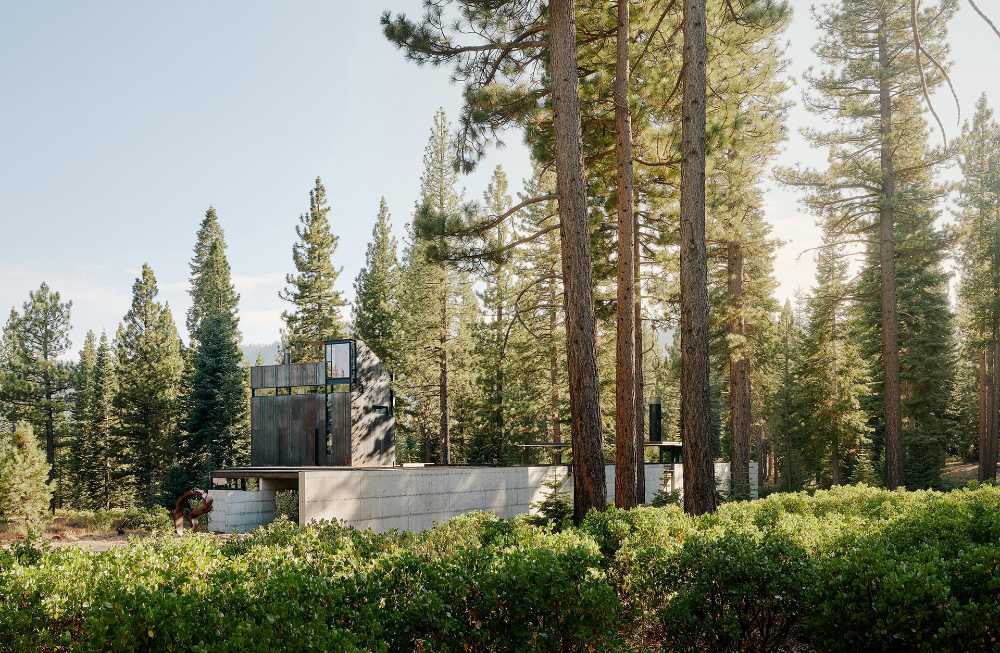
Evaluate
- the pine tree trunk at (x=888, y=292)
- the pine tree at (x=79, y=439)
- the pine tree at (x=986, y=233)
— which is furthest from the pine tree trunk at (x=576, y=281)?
the pine tree at (x=79, y=439)

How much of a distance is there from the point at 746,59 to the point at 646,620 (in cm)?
1403

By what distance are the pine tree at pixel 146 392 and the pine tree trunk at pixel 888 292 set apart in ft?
89.1

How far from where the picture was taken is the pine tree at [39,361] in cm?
3158

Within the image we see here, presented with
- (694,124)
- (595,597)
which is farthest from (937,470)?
(595,597)

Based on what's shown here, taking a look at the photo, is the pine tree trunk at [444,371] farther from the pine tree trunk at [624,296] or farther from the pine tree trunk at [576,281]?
the pine tree trunk at [576,281]

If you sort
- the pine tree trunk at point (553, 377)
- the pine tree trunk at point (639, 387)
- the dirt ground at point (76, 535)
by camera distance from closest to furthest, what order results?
the pine tree trunk at point (639, 387)
the dirt ground at point (76, 535)
the pine tree trunk at point (553, 377)

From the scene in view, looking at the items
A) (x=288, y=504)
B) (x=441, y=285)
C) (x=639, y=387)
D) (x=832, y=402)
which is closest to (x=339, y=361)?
(x=288, y=504)

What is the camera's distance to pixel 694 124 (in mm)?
8641

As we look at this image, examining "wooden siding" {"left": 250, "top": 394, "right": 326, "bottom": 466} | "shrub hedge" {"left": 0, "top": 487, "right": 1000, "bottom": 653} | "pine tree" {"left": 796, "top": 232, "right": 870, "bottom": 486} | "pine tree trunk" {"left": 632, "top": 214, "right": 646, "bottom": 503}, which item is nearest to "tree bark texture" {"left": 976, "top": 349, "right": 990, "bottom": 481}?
"pine tree" {"left": 796, "top": 232, "right": 870, "bottom": 486}

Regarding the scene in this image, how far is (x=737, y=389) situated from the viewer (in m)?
18.9

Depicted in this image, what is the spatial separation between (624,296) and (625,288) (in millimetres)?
146

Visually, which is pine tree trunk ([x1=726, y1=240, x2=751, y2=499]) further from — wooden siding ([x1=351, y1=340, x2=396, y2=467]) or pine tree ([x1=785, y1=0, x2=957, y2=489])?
wooden siding ([x1=351, y1=340, x2=396, y2=467])

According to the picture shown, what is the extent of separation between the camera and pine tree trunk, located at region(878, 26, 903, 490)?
17094mm

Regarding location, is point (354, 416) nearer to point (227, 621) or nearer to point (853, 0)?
point (227, 621)
